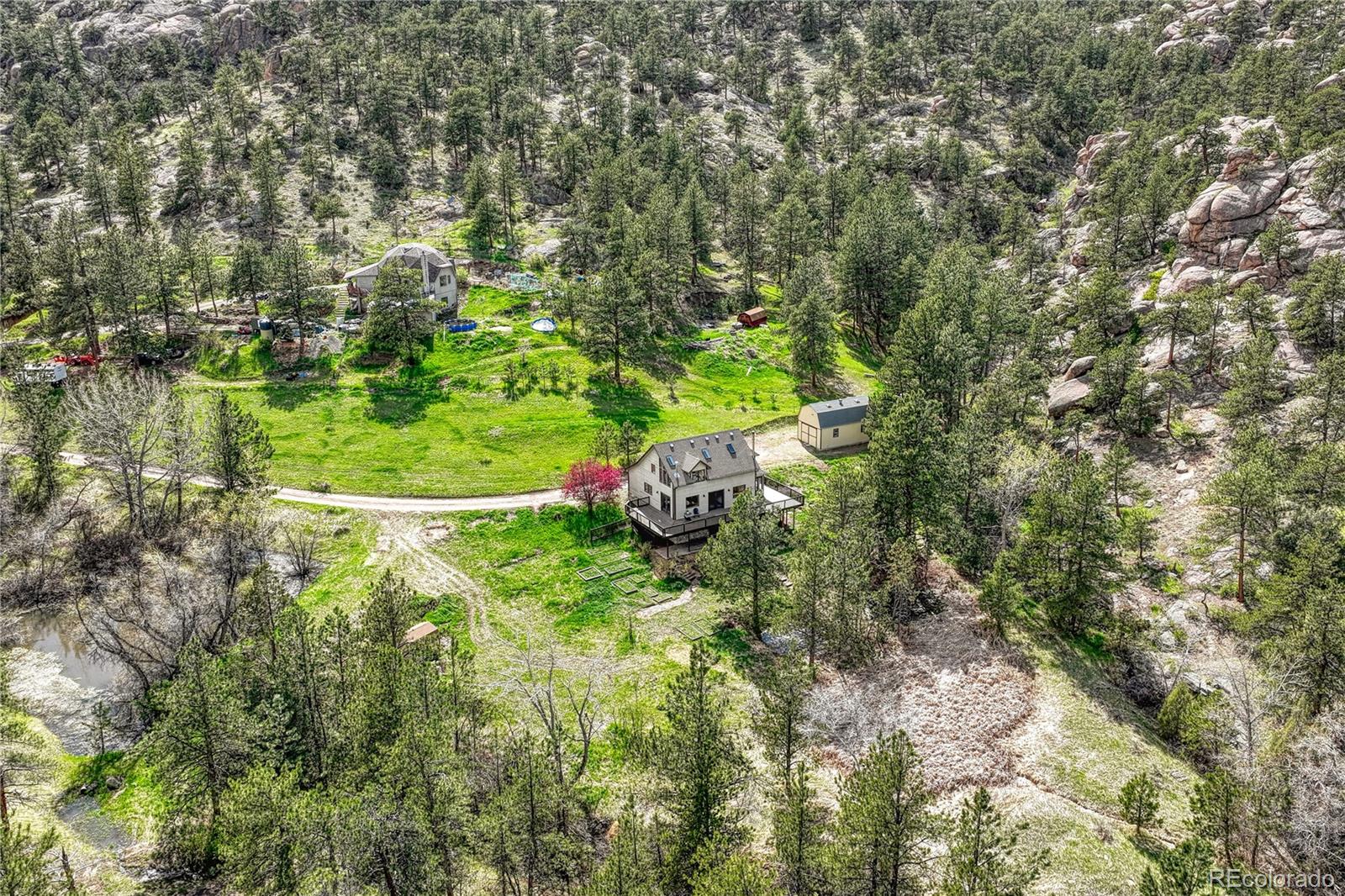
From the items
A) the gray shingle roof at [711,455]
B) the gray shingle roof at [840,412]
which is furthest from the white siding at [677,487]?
the gray shingle roof at [840,412]

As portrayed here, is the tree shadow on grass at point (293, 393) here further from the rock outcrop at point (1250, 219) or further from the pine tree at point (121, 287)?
the rock outcrop at point (1250, 219)

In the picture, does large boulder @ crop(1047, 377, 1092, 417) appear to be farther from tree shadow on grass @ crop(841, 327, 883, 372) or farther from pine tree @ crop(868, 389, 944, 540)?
tree shadow on grass @ crop(841, 327, 883, 372)

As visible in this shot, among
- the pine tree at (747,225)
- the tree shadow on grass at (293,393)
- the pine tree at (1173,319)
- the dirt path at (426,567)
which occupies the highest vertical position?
the pine tree at (747,225)

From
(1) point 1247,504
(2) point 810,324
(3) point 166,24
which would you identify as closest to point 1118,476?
(1) point 1247,504

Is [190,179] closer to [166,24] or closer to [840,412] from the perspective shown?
[166,24]

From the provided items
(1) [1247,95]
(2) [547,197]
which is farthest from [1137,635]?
(2) [547,197]

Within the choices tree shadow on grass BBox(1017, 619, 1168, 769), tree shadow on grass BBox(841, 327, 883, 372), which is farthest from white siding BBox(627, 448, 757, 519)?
tree shadow on grass BBox(841, 327, 883, 372)
